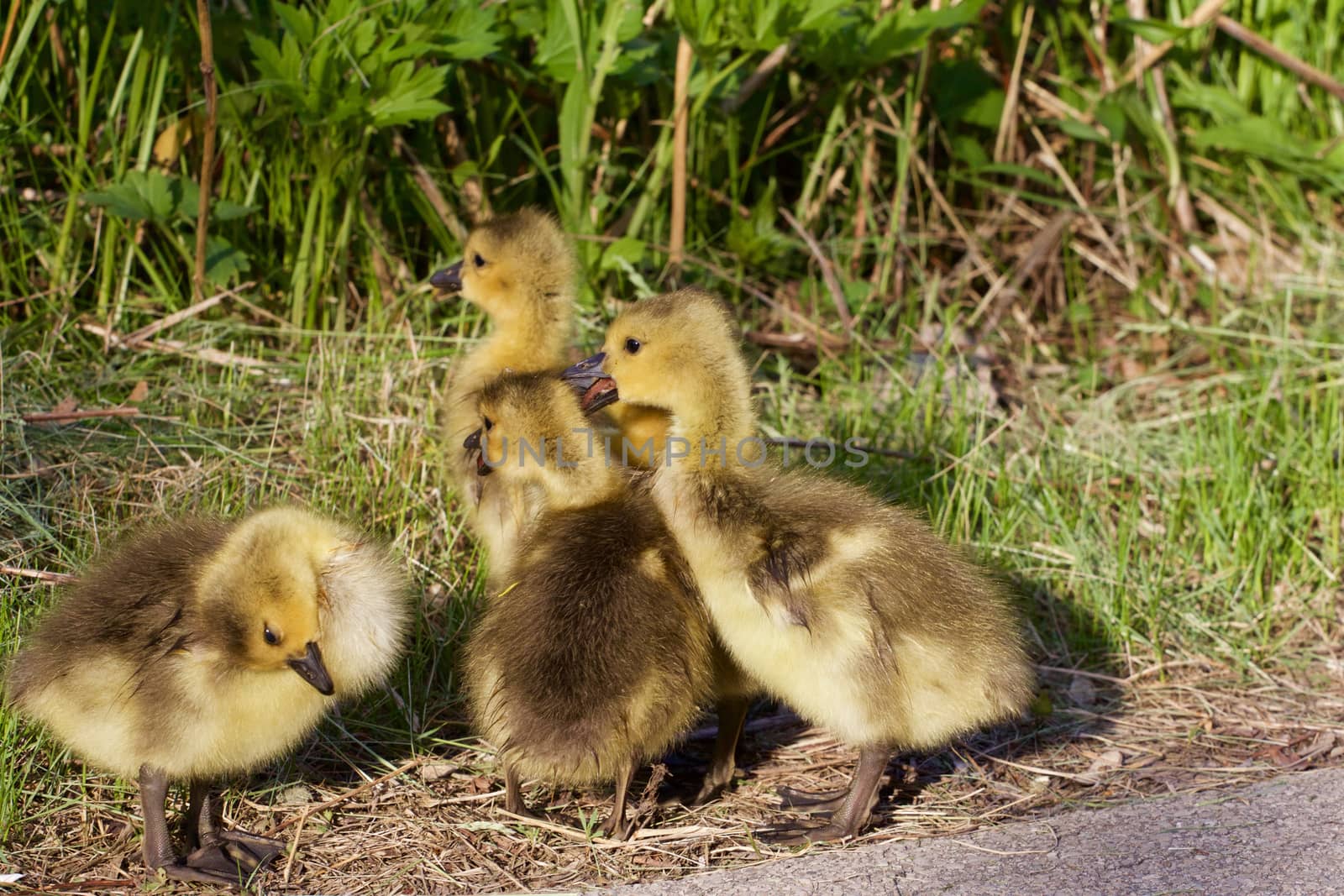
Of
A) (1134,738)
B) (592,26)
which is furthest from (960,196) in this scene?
(1134,738)

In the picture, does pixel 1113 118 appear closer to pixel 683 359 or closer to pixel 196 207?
pixel 683 359

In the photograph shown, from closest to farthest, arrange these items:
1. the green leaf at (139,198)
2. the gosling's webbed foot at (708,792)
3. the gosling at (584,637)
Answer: the gosling at (584,637), the gosling's webbed foot at (708,792), the green leaf at (139,198)

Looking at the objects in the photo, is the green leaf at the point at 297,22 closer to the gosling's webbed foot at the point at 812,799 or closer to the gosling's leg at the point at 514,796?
the gosling's leg at the point at 514,796

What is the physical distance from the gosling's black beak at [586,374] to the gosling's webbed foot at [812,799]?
1.06 meters

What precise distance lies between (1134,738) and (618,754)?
151 centimetres

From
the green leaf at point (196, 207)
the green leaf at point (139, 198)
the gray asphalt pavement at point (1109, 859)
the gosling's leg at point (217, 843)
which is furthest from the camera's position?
the green leaf at point (196, 207)

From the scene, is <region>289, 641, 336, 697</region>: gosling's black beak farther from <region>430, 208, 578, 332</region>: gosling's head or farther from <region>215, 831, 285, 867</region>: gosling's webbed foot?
<region>430, 208, 578, 332</region>: gosling's head

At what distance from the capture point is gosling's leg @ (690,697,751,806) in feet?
10.9

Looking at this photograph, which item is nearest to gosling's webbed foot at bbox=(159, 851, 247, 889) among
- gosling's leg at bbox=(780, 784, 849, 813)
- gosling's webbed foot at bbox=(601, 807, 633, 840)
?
gosling's webbed foot at bbox=(601, 807, 633, 840)

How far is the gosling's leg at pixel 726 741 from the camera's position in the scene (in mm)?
3316

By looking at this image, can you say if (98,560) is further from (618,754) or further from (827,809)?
(827,809)

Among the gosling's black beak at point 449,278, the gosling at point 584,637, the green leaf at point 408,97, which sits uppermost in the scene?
the green leaf at point 408,97

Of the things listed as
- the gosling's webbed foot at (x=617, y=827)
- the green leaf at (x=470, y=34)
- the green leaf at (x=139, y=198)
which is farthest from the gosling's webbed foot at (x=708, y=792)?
the green leaf at (x=139, y=198)

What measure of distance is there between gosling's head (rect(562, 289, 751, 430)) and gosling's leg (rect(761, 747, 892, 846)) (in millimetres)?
785
